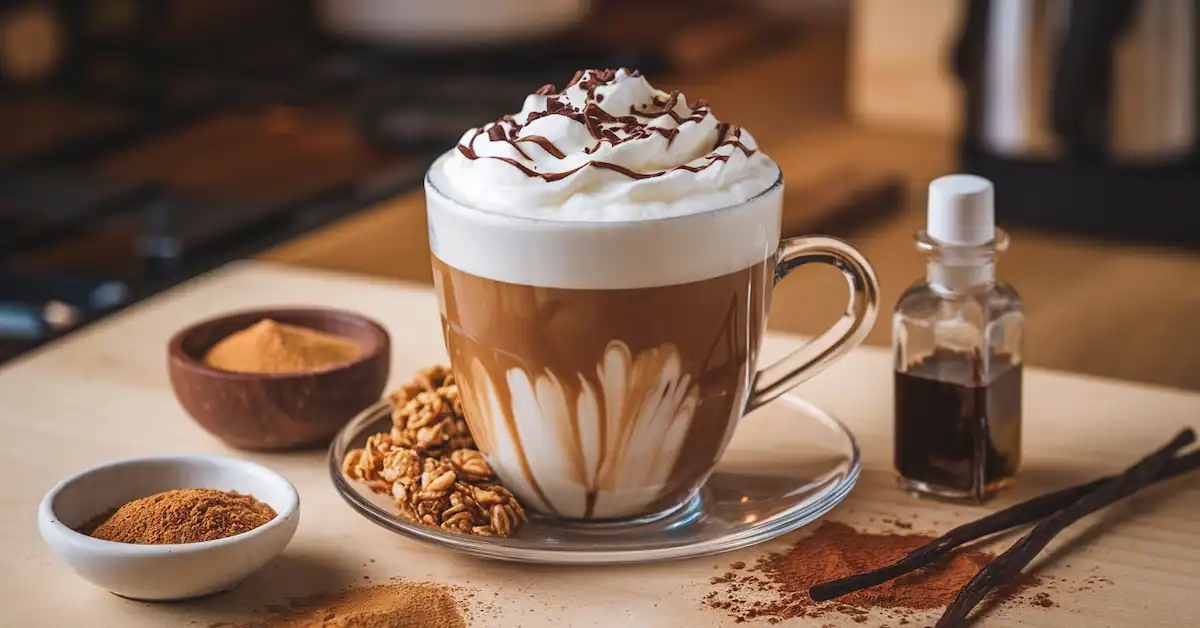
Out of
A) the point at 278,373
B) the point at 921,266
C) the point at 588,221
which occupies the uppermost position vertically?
the point at 588,221

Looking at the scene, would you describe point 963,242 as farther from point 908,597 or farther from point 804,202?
point 804,202

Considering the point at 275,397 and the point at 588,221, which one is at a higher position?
the point at 588,221

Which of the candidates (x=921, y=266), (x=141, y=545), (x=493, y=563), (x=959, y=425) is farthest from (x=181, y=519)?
(x=921, y=266)

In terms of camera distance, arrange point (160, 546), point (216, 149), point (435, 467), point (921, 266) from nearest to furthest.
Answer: point (160, 546), point (435, 467), point (921, 266), point (216, 149)

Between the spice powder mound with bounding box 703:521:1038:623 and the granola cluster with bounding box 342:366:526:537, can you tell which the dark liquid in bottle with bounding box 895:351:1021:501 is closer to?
the spice powder mound with bounding box 703:521:1038:623

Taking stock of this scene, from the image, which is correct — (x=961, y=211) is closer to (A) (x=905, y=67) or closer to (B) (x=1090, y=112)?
(B) (x=1090, y=112)

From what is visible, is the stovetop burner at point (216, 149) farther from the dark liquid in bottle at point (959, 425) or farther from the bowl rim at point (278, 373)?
the dark liquid in bottle at point (959, 425)
